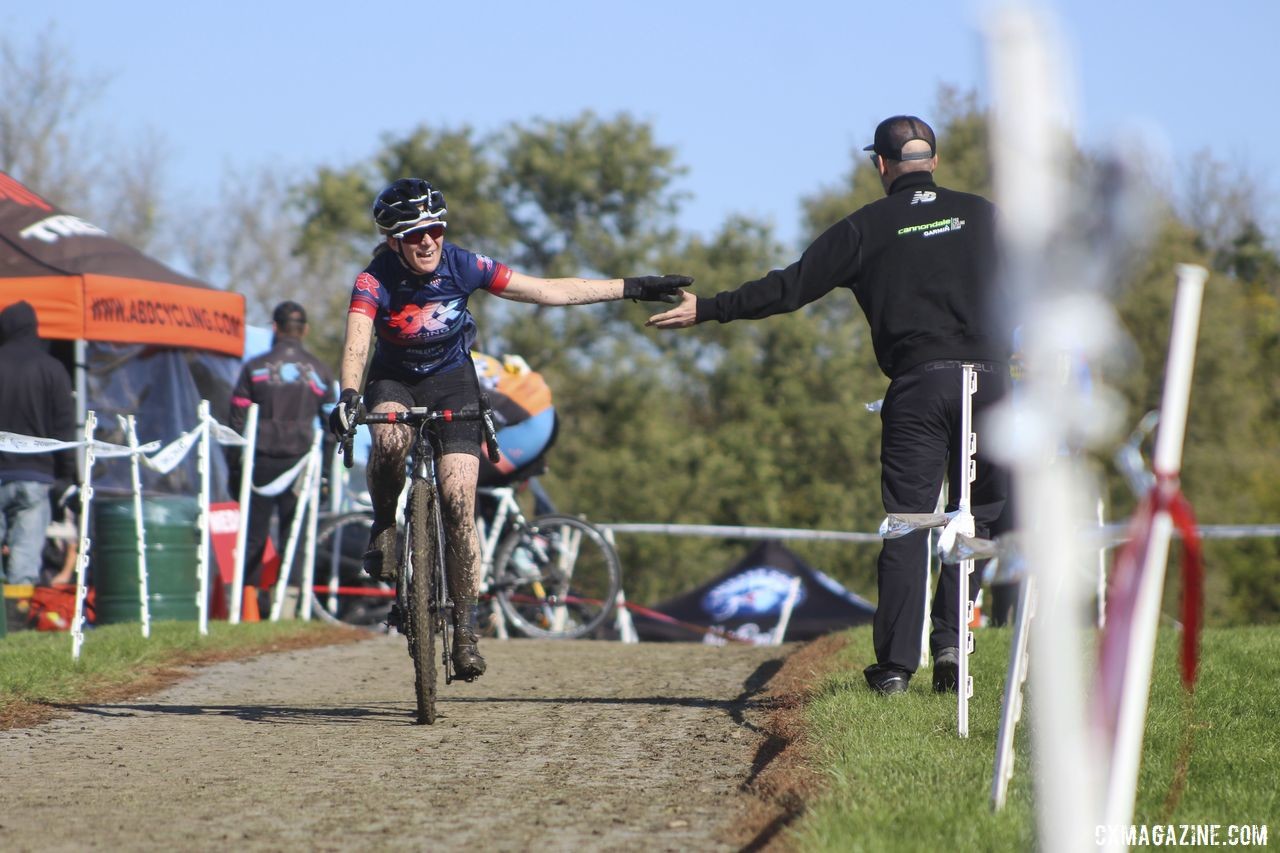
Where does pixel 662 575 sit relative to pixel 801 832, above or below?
below

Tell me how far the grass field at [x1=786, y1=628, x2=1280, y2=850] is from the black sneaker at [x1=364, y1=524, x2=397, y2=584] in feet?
5.98

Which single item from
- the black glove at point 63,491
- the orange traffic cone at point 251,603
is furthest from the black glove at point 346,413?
the orange traffic cone at point 251,603

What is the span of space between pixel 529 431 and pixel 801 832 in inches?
395

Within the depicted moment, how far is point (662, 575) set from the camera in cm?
4375

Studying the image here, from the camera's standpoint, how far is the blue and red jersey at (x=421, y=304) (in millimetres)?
7008

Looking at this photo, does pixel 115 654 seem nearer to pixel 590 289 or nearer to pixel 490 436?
pixel 490 436

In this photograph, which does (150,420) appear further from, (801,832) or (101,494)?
(801,832)

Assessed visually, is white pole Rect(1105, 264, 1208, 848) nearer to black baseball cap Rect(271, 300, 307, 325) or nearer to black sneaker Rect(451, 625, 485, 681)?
black sneaker Rect(451, 625, 485, 681)

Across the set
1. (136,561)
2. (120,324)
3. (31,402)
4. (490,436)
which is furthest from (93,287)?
(490,436)

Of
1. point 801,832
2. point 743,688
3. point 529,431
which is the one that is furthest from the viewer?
point 529,431

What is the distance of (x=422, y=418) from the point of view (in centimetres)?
678

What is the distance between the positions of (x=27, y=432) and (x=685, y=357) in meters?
36.1

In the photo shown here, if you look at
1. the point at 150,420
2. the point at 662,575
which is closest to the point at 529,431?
the point at 150,420

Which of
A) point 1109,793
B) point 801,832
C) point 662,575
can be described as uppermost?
point 1109,793
